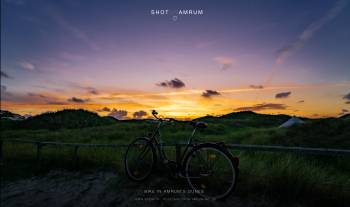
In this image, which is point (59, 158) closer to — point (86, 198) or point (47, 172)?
point (47, 172)

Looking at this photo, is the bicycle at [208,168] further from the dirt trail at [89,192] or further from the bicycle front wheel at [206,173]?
the dirt trail at [89,192]

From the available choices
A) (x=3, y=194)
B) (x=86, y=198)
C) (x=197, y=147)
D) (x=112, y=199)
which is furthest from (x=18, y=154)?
(x=197, y=147)

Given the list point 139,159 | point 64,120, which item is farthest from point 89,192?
point 64,120

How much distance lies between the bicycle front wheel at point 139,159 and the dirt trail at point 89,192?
206 millimetres

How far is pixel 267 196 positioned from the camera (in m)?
4.07

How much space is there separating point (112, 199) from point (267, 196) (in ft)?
9.54

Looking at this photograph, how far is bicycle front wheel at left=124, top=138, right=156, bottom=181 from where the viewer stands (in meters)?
5.23

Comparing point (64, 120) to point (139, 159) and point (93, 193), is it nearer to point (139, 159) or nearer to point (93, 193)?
point (93, 193)

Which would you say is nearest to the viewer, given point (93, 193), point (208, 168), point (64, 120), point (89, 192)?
point (208, 168)

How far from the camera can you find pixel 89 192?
17.3 feet

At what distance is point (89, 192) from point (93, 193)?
0.53ft

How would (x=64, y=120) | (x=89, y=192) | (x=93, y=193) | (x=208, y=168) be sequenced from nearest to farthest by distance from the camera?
1. (x=208, y=168)
2. (x=93, y=193)
3. (x=89, y=192)
4. (x=64, y=120)

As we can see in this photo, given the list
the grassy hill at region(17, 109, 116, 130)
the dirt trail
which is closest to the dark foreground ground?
the dirt trail

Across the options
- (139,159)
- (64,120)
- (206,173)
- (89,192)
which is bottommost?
(89,192)
